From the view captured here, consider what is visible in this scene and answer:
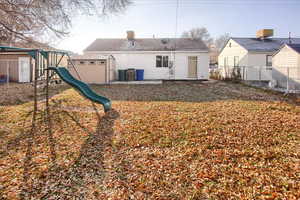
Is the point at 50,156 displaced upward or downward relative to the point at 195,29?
downward

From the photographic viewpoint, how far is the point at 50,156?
3668 mm

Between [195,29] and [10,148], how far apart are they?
5300 cm

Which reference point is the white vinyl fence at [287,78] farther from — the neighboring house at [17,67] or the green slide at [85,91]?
the neighboring house at [17,67]

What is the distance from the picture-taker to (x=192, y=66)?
1825 cm

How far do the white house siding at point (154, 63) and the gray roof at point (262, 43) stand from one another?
4469 millimetres

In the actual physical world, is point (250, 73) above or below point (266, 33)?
below

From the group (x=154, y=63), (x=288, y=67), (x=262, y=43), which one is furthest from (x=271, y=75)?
(x=154, y=63)

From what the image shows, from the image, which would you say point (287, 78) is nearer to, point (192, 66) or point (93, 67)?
point (192, 66)

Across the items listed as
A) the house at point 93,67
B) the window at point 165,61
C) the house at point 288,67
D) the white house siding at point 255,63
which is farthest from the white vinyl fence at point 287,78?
the house at point 93,67

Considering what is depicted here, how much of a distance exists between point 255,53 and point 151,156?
17.9m

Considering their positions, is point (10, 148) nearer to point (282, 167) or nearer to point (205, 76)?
point (282, 167)

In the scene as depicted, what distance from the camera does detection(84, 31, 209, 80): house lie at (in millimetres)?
18016

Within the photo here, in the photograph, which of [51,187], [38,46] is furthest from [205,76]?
[51,187]

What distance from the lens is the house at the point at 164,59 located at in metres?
18.0
